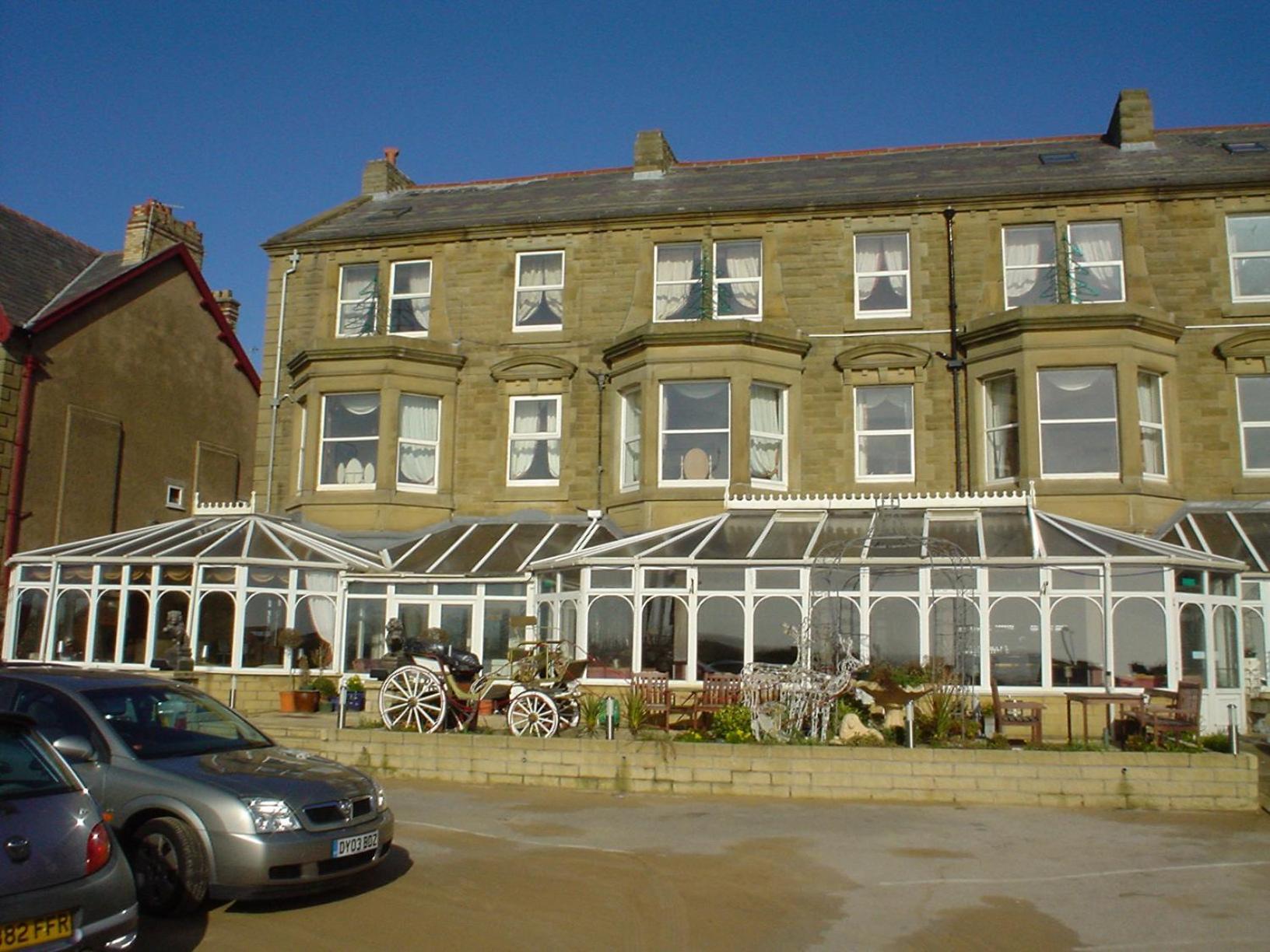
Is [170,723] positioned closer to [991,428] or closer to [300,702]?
[300,702]

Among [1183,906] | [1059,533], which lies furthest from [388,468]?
[1183,906]

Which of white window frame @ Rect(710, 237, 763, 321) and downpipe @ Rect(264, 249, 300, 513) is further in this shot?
downpipe @ Rect(264, 249, 300, 513)

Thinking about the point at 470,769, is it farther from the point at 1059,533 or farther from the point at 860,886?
the point at 1059,533

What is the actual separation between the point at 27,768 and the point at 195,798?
1.64 m

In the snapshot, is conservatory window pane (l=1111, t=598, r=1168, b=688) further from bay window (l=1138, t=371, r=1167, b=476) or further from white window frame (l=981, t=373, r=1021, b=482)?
bay window (l=1138, t=371, r=1167, b=476)

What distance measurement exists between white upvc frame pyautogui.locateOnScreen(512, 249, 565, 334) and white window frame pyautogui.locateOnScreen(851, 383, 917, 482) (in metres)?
6.03

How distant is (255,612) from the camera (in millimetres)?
20250

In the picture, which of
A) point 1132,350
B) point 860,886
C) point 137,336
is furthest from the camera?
point 137,336

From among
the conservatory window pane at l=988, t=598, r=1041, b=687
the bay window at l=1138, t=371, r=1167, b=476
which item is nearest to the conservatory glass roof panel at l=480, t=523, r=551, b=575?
the conservatory window pane at l=988, t=598, r=1041, b=687

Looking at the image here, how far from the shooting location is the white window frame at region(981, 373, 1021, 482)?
786 inches

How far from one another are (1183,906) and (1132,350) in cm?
1312

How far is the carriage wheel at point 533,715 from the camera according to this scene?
48.0ft

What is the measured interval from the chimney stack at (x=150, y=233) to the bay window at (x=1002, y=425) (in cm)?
1979

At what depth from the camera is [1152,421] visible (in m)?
20.1
